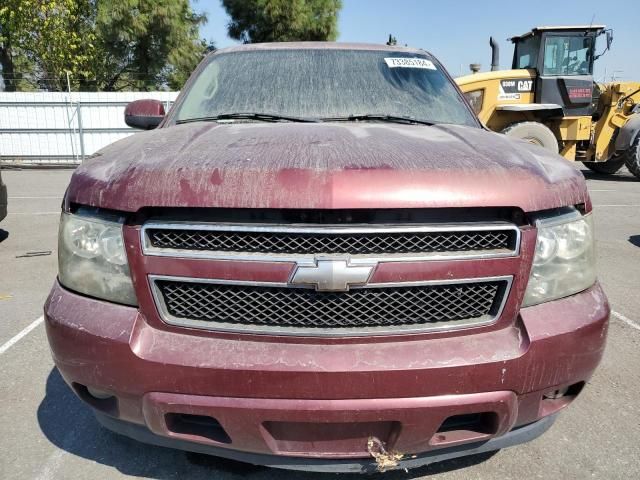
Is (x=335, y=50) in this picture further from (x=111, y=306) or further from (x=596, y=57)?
(x=596, y=57)

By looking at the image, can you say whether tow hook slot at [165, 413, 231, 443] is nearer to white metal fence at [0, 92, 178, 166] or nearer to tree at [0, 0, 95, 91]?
white metal fence at [0, 92, 178, 166]

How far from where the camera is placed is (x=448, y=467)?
220cm

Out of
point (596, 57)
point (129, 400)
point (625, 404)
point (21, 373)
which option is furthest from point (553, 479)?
point (596, 57)

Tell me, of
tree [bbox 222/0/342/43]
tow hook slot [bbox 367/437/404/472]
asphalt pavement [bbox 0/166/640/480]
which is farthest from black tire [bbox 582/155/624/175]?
tree [bbox 222/0/342/43]

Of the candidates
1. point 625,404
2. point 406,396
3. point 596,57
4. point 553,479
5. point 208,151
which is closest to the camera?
point 406,396

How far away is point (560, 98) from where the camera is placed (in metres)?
11.1

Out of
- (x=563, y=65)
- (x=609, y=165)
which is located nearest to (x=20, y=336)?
(x=563, y=65)

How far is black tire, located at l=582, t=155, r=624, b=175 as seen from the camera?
1259 cm

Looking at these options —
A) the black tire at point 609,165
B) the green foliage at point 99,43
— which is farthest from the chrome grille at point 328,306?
the green foliage at point 99,43

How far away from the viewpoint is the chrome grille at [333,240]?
1619mm

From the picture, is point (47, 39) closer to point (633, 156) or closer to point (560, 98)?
point (560, 98)

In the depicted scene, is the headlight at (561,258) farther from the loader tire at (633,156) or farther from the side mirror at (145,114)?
the loader tire at (633,156)

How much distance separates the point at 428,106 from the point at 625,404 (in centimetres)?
191

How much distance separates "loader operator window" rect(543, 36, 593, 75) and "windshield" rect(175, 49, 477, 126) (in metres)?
9.15
